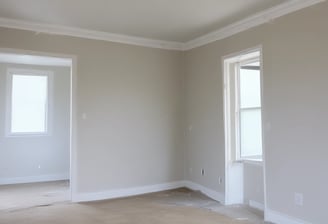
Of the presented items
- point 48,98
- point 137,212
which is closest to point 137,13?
point 137,212

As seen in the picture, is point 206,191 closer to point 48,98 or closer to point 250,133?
point 250,133

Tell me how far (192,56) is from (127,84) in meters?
1.42

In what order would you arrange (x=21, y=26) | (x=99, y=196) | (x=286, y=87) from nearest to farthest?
1. (x=286, y=87)
2. (x=21, y=26)
3. (x=99, y=196)

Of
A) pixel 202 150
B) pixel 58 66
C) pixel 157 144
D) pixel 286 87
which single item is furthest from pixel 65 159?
pixel 286 87

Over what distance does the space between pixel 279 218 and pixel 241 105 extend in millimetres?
1879

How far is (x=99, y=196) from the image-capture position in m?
5.14

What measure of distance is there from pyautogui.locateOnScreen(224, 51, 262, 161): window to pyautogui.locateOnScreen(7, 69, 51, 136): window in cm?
437

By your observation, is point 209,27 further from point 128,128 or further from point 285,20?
point 128,128

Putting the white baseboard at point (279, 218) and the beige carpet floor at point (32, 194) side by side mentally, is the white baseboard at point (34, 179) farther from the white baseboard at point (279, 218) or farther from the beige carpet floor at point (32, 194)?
the white baseboard at point (279, 218)

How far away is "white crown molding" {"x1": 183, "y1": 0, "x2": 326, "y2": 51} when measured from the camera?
12.1 feet

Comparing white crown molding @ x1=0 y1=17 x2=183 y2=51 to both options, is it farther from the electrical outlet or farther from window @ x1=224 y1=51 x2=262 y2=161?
the electrical outlet

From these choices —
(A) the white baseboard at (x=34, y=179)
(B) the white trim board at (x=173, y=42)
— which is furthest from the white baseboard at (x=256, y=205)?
→ (A) the white baseboard at (x=34, y=179)

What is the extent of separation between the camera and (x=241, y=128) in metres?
4.99

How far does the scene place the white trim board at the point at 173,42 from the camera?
3868 mm
